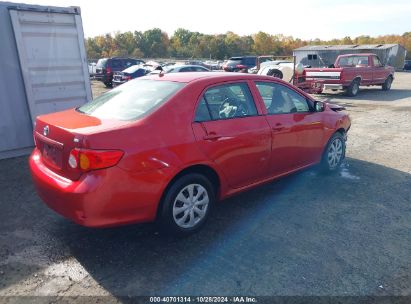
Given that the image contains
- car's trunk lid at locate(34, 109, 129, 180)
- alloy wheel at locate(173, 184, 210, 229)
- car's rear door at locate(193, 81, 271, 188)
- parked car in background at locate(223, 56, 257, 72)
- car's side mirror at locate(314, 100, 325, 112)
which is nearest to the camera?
car's trunk lid at locate(34, 109, 129, 180)

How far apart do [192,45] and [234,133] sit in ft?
286

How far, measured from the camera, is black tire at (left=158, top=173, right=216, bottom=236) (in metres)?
3.32

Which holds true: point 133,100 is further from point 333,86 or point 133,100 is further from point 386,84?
point 386,84

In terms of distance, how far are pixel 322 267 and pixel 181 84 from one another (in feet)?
7.47

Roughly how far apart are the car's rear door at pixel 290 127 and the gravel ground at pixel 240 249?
0.51 meters

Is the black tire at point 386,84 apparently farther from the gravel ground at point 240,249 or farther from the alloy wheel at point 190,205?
the alloy wheel at point 190,205

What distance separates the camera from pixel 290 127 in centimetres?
443

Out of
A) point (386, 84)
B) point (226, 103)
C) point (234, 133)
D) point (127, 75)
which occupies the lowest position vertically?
point (386, 84)

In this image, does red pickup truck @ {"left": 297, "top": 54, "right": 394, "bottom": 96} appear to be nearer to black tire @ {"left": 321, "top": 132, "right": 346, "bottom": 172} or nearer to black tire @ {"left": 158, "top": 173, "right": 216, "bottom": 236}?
black tire @ {"left": 321, "top": 132, "right": 346, "bottom": 172}

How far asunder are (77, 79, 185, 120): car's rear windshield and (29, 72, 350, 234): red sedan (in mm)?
13

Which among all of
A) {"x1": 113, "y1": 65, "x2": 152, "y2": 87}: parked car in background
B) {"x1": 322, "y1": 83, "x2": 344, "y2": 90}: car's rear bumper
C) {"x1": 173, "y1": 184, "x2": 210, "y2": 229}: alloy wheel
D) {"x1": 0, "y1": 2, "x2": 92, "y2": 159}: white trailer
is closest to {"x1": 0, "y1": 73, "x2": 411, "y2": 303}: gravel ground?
{"x1": 173, "y1": 184, "x2": 210, "y2": 229}: alloy wheel

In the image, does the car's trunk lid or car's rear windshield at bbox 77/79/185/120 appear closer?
the car's trunk lid

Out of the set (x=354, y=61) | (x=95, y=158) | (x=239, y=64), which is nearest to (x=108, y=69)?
(x=239, y=64)

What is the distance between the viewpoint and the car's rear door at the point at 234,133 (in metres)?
3.56
